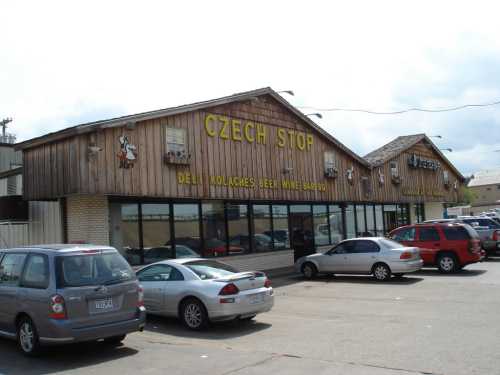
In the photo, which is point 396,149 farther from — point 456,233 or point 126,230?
point 126,230

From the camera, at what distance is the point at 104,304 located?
8.23 metres

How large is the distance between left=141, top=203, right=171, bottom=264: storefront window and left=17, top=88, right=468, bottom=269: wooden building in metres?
0.03

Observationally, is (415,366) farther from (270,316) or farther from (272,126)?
(272,126)

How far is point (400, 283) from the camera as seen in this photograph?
53.6 ft

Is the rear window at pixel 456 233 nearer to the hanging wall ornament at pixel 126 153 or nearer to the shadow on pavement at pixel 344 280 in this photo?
the shadow on pavement at pixel 344 280

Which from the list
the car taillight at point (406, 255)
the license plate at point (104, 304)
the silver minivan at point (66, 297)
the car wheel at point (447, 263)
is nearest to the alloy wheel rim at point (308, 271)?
the car taillight at point (406, 255)

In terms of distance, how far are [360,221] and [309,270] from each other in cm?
1020

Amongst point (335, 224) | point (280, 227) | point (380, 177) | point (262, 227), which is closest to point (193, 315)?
point (262, 227)

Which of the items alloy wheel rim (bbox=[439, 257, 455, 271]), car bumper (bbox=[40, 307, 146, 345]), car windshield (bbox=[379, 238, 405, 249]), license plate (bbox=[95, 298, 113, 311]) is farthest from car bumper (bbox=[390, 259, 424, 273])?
license plate (bbox=[95, 298, 113, 311])

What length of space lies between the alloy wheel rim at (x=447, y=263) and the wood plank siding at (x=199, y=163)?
225 inches

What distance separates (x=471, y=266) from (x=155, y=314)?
1432cm

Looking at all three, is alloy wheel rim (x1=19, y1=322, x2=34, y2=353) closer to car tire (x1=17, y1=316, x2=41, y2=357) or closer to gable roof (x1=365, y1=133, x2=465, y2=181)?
car tire (x1=17, y1=316, x2=41, y2=357)

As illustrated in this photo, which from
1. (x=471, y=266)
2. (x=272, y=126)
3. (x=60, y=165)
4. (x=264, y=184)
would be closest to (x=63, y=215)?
(x=60, y=165)

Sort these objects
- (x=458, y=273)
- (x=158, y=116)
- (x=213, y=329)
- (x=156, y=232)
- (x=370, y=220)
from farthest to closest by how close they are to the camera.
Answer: (x=370, y=220) → (x=458, y=273) → (x=156, y=232) → (x=158, y=116) → (x=213, y=329)
